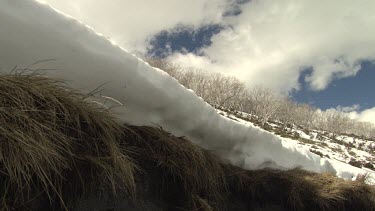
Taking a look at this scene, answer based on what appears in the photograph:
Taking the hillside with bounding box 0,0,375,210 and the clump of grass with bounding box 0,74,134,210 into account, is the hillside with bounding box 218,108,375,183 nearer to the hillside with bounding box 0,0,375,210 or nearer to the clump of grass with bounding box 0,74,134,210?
the hillside with bounding box 0,0,375,210

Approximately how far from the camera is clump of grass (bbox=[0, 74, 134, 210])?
164 cm

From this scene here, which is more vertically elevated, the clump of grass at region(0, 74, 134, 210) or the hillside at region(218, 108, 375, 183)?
the hillside at region(218, 108, 375, 183)

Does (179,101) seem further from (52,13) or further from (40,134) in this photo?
(40,134)

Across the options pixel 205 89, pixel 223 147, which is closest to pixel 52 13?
Answer: pixel 223 147

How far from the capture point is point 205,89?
216 ft

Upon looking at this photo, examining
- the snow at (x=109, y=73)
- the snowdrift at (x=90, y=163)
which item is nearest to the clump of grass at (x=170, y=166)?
the snowdrift at (x=90, y=163)

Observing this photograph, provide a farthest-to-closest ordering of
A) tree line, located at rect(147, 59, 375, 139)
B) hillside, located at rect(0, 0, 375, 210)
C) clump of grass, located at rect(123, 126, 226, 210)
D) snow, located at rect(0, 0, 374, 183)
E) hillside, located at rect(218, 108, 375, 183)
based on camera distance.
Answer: tree line, located at rect(147, 59, 375, 139), hillside, located at rect(218, 108, 375, 183), clump of grass, located at rect(123, 126, 226, 210), snow, located at rect(0, 0, 374, 183), hillside, located at rect(0, 0, 375, 210)

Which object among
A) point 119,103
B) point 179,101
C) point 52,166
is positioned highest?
point 179,101

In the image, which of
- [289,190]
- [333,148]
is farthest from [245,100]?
[289,190]

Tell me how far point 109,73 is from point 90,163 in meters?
0.83

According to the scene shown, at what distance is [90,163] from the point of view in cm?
204

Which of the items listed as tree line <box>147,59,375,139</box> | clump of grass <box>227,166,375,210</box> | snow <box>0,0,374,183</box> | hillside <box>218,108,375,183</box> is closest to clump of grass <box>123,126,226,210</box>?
snow <box>0,0,374,183</box>

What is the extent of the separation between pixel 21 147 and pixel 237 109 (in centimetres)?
6727

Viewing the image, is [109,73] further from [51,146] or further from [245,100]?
[245,100]
